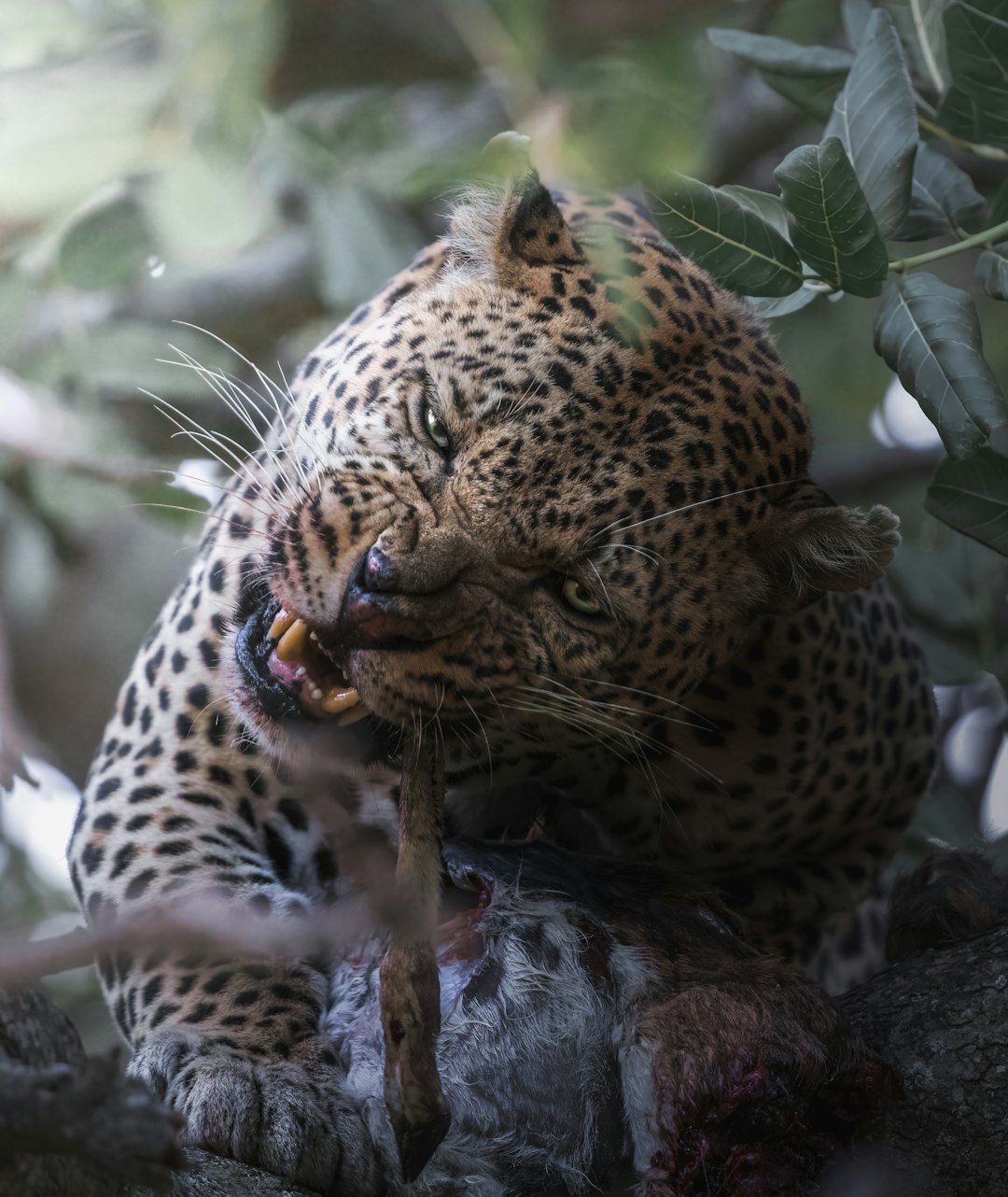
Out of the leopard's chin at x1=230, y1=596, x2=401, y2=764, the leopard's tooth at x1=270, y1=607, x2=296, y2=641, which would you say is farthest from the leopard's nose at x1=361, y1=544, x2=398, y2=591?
the leopard's tooth at x1=270, y1=607, x2=296, y2=641

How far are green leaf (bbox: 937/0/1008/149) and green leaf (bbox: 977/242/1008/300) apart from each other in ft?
0.92

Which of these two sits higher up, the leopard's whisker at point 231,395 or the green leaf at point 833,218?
the green leaf at point 833,218

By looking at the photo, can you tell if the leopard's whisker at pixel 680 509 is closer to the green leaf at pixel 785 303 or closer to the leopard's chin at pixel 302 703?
the green leaf at pixel 785 303

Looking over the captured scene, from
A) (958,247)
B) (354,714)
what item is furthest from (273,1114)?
(958,247)

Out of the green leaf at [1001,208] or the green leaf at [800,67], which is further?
the green leaf at [800,67]

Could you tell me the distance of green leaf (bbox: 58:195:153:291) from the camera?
3.53 m

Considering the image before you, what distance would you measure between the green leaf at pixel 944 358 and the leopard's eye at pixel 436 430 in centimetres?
108

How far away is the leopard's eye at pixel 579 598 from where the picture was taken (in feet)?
12.2

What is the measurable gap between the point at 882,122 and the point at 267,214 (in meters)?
1.40

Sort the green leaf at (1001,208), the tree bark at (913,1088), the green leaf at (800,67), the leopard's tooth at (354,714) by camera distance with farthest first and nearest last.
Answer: the green leaf at (800,67)
the leopard's tooth at (354,714)
the green leaf at (1001,208)
the tree bark at (913,1088)

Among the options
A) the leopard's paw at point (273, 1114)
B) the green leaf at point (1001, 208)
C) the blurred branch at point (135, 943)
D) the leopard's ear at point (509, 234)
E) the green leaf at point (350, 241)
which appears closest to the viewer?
the blurred branch at point (135, 943)

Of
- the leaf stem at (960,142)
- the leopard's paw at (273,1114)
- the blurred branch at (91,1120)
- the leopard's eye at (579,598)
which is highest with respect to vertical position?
the leaf stem at (960,142)

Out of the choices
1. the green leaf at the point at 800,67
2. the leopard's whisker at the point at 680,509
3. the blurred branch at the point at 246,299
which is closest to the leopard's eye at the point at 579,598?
the leopard's whisker at the point at 680,509

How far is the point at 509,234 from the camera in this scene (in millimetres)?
4047
